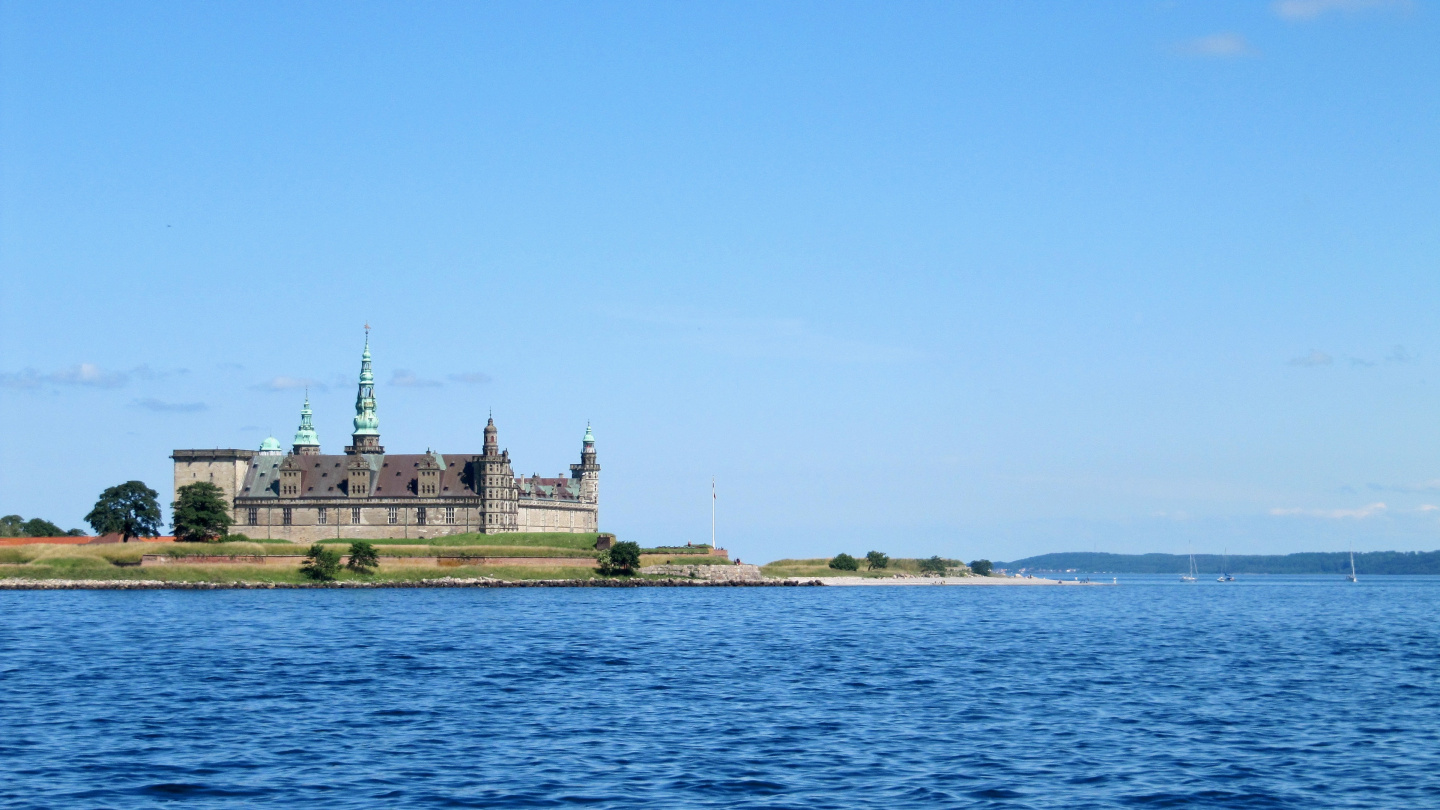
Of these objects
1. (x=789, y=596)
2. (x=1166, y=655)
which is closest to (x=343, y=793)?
(x=1166, y=655)

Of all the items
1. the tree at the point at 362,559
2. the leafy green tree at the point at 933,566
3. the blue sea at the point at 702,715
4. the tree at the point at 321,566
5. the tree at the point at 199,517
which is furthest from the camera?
the leafy green tree at the point at 933,566

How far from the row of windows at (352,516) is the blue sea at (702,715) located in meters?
79.5

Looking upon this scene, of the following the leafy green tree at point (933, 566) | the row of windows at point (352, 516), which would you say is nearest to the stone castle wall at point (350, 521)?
the row of windows at point (352, 516)

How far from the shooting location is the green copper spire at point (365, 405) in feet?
550

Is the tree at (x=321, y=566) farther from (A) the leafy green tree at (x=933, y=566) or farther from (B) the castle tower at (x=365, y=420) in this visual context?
(A) the leafy green tree at (x=933, y=566)

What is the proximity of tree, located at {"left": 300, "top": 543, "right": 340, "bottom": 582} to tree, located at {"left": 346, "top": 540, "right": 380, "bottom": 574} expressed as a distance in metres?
1.74

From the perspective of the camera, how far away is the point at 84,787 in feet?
96.1

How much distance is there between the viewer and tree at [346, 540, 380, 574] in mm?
121000

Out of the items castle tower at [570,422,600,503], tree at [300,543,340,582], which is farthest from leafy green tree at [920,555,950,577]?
tree at [300,543,340,582]

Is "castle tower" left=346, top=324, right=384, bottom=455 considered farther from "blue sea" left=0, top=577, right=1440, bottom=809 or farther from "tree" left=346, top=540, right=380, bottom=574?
"blue sea" left=0, top=577, right=1440, bottom=809

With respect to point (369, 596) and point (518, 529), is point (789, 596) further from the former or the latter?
point (518, 529)

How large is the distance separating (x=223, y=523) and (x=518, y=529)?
34430mm

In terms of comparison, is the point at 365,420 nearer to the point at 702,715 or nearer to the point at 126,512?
the point at 126,512

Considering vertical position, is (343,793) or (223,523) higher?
(223,523)
